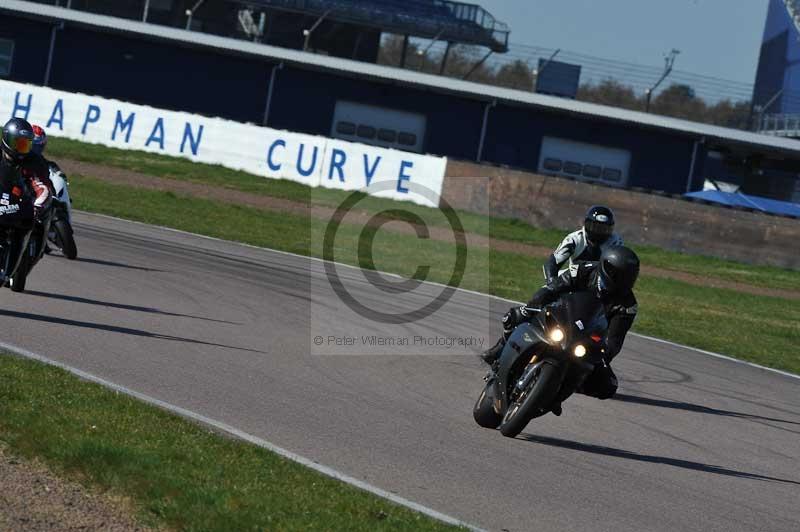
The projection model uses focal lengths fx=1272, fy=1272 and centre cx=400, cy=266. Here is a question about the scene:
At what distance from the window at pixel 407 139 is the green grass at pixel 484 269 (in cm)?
1744

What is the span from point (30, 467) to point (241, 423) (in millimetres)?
1902

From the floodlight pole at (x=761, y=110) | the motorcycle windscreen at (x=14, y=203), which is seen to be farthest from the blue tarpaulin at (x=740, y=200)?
the motorcycle windscreen at (x=14, y=203)

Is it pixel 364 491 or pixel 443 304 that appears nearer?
pixel 364 491

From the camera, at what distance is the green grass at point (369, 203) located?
26000 millimetres

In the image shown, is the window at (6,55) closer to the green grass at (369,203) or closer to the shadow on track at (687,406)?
the green grass at (369,203)

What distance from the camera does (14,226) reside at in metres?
11.1

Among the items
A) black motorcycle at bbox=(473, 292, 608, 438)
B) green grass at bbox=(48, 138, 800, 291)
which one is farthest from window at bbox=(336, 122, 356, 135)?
black motorcycle at bbox=(473, 292, 608, 438)

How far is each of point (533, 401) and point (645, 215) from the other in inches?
756

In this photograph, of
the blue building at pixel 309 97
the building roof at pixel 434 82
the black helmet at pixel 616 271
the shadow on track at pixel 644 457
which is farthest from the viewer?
the blue building at pixel 309 97

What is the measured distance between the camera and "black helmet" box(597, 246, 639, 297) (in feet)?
28.0

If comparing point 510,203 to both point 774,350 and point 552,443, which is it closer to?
point 774,350

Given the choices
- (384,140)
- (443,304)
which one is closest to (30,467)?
(443,304)

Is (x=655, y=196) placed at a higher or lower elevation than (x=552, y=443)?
higher

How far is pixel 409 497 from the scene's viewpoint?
21.8ft
